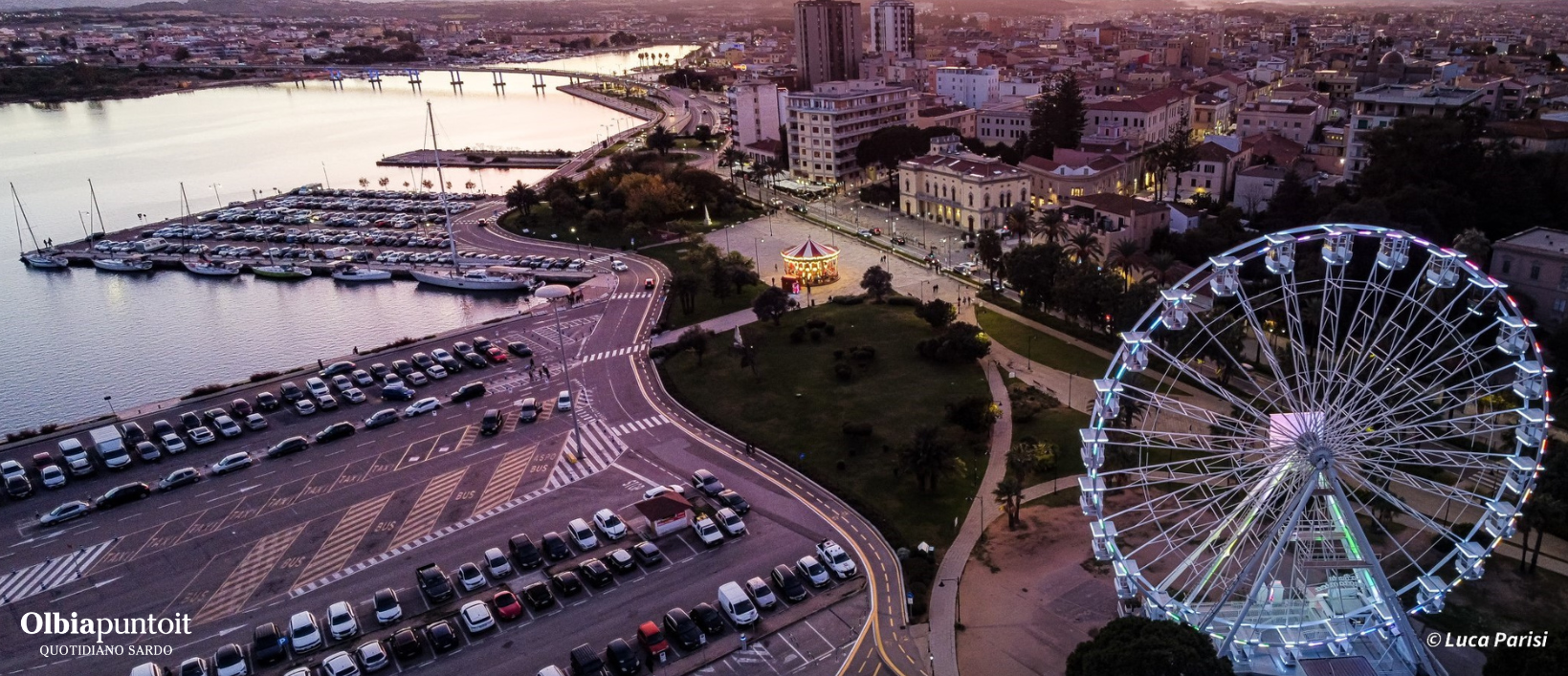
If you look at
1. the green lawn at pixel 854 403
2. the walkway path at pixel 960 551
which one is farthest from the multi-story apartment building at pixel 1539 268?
the green lawn at pixel 854 403

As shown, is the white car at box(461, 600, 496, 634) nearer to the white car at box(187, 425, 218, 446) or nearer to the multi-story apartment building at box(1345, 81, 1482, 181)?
the white car at box(187, 425, 218, 446)

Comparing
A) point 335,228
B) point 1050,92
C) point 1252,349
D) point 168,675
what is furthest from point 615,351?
point 1050,92

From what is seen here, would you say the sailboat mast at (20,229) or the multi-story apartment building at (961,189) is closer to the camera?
the multi-story apartment building at (961,189)

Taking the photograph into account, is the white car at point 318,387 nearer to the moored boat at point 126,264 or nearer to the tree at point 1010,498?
the tree at point 1010,498

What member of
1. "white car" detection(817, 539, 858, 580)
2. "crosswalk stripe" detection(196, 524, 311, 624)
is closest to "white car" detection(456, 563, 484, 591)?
"crosswalk stripe" detection(196, 524, 311, 624)

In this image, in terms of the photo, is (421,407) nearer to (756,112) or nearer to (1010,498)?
(1010,498)

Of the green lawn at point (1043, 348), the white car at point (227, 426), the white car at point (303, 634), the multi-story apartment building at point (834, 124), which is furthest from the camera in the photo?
the multi-story apartment building at point (834, 124)

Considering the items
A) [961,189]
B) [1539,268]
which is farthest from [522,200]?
[1539,268]
